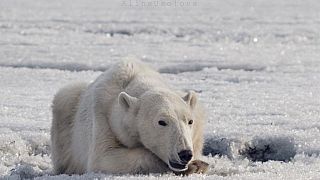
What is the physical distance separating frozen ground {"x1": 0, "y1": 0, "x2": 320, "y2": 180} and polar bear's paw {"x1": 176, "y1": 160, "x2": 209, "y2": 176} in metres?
0.15

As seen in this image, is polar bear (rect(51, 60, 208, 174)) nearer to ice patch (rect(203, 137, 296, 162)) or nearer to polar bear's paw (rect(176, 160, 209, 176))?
polar bear's paw (rect(176, 160, 209, 176))

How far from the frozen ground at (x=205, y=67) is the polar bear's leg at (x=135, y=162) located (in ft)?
0.56

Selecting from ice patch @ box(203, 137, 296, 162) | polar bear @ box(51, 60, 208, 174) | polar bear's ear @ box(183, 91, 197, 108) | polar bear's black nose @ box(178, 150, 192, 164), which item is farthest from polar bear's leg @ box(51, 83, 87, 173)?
polar bear's black nose @ box(178, 150, 192, 164)

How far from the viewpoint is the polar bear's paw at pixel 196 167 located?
4.32m

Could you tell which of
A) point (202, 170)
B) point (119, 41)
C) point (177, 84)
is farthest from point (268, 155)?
point (119, 41)

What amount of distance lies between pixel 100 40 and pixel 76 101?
307 inches

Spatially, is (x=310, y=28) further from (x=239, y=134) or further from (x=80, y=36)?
(x=239, y=134)

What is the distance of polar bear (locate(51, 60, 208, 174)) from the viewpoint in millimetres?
4176

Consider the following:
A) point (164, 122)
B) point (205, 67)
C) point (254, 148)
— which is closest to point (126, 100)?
point (164, 122)

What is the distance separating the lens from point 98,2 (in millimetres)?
22781

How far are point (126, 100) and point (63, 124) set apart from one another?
1.20m

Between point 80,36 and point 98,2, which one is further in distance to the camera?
point 98,2

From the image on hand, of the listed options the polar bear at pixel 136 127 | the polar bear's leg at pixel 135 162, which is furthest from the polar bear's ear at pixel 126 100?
the polar bear's leg at pixel 135 162

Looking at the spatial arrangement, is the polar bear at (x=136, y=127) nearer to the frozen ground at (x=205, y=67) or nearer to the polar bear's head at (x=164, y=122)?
the polar bear's head at (x=164, y=122)
